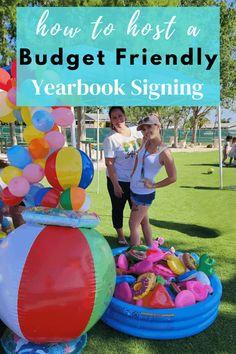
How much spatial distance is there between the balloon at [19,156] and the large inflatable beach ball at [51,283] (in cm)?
76

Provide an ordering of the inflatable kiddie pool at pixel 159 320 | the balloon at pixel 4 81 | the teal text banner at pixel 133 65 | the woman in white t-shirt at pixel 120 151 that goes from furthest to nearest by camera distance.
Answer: the teal text banner at pixel 133 65
the woman in white t-shirt at pixel 120 151
the balloon at pixel 4 81
the inflatable kiddie pool at pixel 159 320

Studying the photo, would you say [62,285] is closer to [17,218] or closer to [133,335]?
[133,335]

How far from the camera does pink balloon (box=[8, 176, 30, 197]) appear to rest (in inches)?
117

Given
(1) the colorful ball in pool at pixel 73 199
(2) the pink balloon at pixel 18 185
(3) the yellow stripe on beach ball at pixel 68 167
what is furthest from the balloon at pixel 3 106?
(1) the colorful ball in pool at pixel 73 199

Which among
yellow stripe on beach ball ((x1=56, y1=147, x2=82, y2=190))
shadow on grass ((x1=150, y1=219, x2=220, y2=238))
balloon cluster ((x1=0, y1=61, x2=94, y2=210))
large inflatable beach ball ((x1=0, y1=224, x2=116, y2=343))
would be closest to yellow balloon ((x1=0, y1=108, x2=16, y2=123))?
balloon cluster ((x1=0, y1=61, x2=94, y2=210))

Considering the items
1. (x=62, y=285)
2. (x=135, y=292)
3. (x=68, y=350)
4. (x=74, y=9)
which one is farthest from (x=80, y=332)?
(x=74, y=9)

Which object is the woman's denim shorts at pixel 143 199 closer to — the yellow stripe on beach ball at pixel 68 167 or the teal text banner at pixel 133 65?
the yellow stripe on beach ball at pixel 68 167

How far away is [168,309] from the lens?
9.21 ft

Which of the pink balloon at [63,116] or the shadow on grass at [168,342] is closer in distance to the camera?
the shadow on grass at [168,342]

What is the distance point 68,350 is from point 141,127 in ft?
7.12

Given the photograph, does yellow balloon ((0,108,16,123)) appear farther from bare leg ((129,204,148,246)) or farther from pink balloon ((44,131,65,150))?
bare leg ((129,204,148,246))

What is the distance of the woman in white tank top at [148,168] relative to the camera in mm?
3525

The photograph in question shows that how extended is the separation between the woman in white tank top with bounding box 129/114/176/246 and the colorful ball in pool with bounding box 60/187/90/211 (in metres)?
1.11

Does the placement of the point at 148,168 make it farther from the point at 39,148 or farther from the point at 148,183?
the point at 39,148
